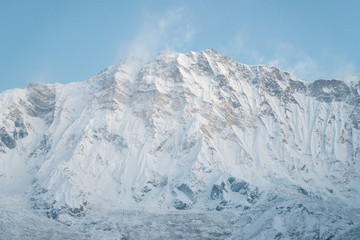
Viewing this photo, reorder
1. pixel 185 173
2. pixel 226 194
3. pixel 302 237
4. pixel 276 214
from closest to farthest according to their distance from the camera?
1. pixel 302 237
2. pixel 276 214
3. pixel 226 194
4. pixel 185 173

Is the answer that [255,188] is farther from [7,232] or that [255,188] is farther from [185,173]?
[7,232]

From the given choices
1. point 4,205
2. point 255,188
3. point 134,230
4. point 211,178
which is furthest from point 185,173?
point 4,205

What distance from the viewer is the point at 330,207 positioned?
17438cm

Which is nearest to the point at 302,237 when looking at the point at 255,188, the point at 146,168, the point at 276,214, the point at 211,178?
the point at 276,214

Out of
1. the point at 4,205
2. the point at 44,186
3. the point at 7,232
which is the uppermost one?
the point at 44,186

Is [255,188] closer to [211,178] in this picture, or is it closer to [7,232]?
[211,178]

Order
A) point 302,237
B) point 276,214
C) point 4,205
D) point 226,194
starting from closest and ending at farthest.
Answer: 1. point 302,237
2. point 276,214
3. point 4,205
4. point 226,194

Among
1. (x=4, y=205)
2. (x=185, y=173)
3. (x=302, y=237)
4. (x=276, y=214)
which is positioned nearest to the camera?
(x=302, y=237)

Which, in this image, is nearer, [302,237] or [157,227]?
[302,237]

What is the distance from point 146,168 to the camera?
19238cm

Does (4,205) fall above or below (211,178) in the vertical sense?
below

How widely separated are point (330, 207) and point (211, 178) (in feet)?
143

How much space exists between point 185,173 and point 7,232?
68977 millimetres

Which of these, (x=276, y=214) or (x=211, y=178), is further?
(x=211, y=178)
